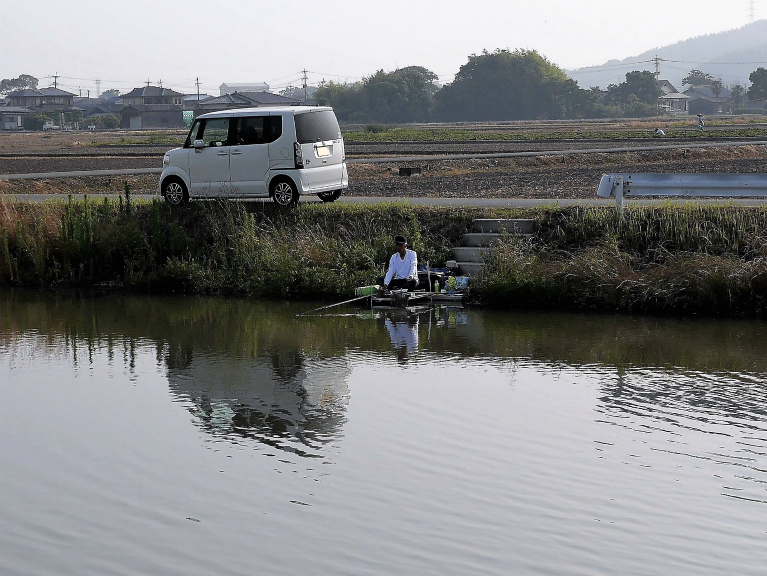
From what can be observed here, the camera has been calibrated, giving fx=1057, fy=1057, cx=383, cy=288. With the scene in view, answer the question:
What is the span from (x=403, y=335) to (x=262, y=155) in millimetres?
6120

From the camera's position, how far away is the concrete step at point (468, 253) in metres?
18.0

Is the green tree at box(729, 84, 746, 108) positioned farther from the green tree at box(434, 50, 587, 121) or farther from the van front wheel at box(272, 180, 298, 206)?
the van front wheel at box(272, 180, 298, 206)

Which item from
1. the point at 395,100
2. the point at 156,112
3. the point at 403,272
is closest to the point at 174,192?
the point at 403,272

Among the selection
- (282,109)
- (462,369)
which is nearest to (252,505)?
(462,369)

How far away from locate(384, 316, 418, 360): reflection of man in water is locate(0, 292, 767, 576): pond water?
3.0 inches

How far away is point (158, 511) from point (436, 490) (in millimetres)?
2183

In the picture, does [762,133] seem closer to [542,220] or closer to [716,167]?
[716,167]

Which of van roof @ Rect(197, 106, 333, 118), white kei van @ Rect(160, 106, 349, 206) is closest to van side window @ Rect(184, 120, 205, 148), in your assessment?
white kei van @ Rect(160, 106, 349, 206)

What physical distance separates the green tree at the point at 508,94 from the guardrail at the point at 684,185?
12928 centimetres

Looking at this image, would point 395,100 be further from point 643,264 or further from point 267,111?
point 643,264

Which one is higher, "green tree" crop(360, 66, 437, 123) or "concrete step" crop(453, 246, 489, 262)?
"green tree" crop(360, 66, 437, 123)

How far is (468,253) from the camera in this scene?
723 inches

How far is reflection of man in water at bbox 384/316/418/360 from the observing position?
1421cm

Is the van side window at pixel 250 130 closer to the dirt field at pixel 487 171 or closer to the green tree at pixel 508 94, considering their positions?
the dirt field at pixel 487 171
